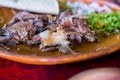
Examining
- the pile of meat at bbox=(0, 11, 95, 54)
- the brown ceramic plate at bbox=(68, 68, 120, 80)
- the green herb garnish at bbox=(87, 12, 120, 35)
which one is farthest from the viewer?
the green herb garnish at bbox=(87, 12, 120, 35)

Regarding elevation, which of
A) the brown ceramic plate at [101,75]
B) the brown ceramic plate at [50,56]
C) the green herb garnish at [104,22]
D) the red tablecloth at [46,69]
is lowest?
the red tablecloth at [46,69]

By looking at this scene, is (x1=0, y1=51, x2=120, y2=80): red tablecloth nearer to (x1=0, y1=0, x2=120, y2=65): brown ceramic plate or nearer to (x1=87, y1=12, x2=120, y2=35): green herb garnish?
(x1=0, y1=0, x2=120, y2=65): brown ceramic plate

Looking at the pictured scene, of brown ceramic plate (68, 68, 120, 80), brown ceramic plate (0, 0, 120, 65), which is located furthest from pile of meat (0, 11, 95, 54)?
brown ceramic plate (68, 68, 120, 80)

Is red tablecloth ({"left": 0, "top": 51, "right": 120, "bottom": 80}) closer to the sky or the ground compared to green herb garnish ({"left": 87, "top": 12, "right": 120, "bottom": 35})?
closer to the ground

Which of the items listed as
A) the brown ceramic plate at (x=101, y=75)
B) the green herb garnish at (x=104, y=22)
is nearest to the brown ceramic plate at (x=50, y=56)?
the green herb garnish at (x=104, y=22)

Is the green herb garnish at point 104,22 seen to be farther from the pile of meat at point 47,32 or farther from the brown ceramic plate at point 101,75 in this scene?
the brown ceramic plate at point 101,75

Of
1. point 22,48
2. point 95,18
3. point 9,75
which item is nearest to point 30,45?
point 22,48
